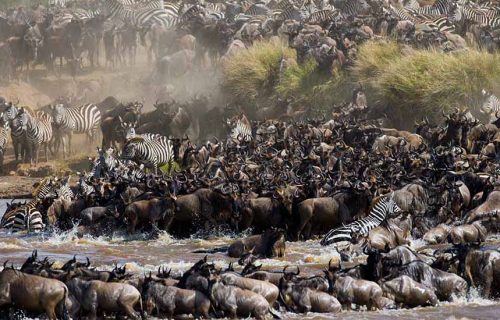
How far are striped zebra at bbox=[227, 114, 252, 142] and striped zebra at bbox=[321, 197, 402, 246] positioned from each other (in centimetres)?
934

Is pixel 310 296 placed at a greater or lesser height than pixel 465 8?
lesser

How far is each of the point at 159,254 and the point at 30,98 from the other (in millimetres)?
20978

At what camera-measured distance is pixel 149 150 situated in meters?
28.0

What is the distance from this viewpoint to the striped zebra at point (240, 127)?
29.3 m

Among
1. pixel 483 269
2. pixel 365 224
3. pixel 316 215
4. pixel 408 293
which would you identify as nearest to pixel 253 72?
pixel 316 215

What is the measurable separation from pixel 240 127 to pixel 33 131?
5.57m

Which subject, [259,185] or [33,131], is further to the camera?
[33,131]

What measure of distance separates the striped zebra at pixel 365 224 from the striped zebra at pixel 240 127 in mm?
9338

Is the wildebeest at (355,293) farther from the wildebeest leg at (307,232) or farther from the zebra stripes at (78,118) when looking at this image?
the zebra stripes at (78,118)

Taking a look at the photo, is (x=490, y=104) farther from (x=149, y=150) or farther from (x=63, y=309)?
(x=63, y=309)

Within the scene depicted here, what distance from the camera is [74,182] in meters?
28.0

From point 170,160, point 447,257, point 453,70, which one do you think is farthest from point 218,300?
point 453,70

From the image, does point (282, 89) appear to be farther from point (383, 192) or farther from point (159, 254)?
point (159, 254)

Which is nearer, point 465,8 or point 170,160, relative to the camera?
point 170,160
